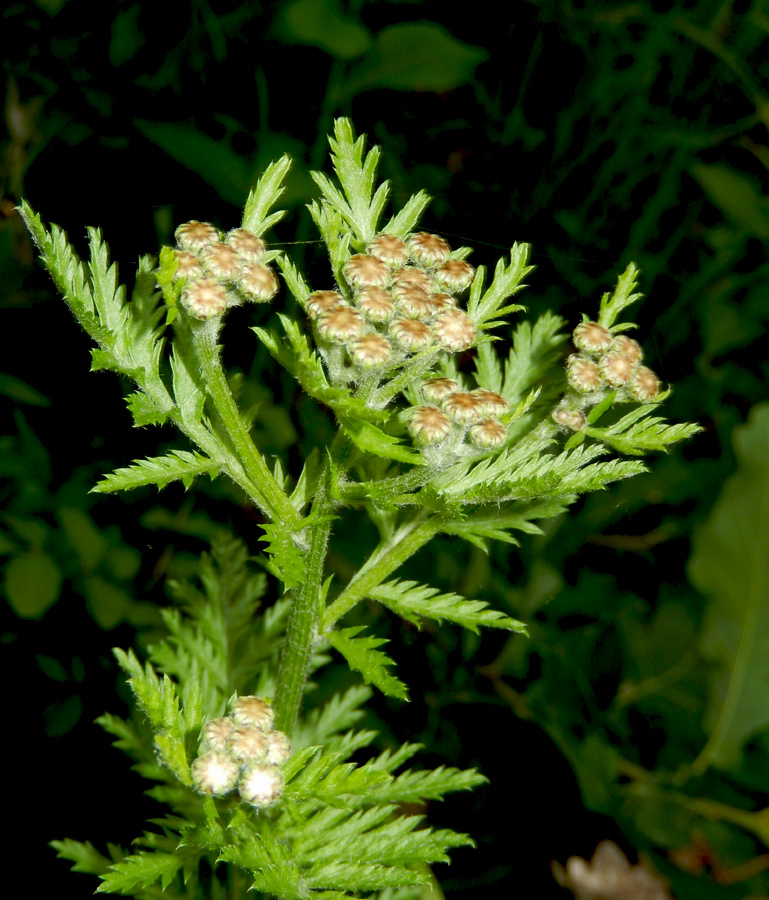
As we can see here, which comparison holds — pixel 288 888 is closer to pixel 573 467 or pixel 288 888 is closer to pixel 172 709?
pixel 172 709

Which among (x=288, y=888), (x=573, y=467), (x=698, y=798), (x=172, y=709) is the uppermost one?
(x=573, y=467)

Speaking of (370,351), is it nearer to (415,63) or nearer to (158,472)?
(158,472)

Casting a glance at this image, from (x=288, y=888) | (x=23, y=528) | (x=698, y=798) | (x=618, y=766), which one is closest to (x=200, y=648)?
(x=288, y=888)

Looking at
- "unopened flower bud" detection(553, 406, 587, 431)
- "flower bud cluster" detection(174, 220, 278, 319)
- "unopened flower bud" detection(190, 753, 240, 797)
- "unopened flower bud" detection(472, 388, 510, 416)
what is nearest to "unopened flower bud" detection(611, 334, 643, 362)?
"unopened flower bud" detection(553, 406, 587, 431)

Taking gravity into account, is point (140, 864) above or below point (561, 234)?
below

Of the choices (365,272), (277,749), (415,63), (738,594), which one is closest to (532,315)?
(415,63)

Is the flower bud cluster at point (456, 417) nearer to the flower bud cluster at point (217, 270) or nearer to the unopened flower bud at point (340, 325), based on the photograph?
the unopened flower bud at point (340, 325)
